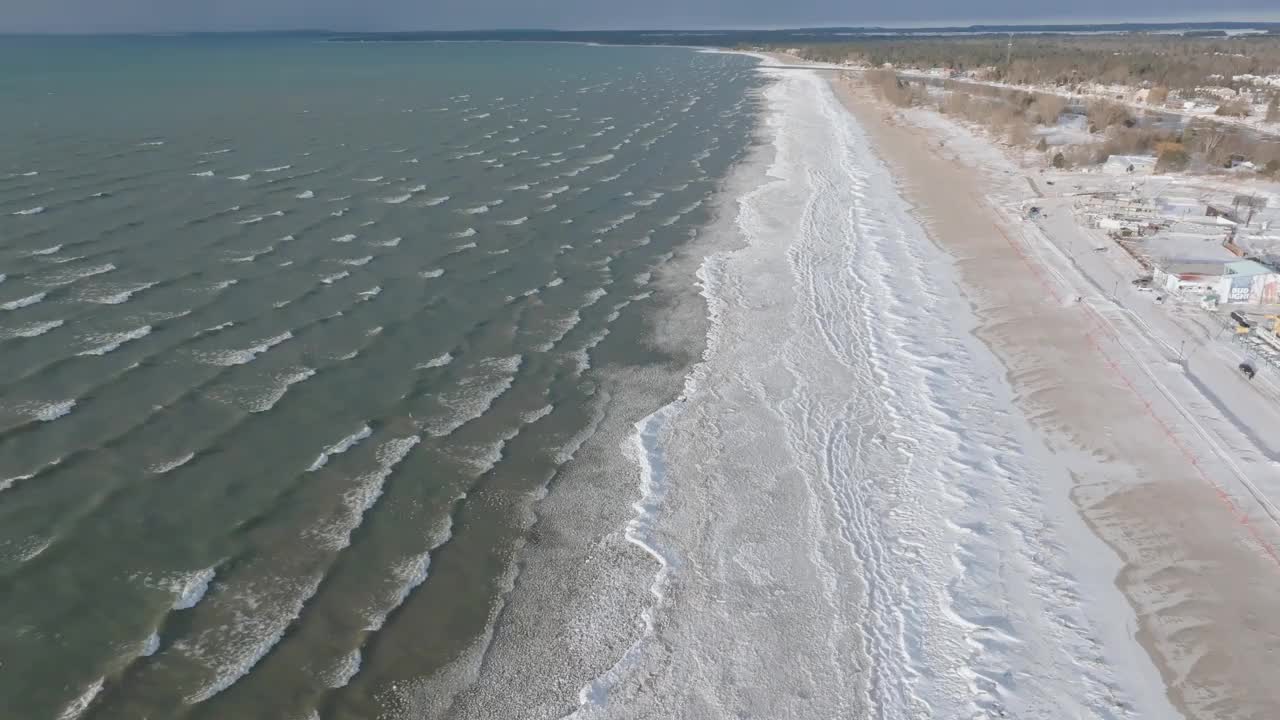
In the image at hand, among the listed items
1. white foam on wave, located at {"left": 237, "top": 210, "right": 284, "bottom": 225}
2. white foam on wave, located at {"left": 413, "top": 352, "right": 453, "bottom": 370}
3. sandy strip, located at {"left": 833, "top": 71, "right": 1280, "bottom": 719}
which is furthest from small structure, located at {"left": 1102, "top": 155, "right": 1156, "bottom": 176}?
white foam on wave, located at {"left": 237, "top": 210, "right": 284, "bottom": 225}

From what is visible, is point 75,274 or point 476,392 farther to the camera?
point 75,274

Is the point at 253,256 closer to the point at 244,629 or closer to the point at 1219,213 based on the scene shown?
the point at 244,629

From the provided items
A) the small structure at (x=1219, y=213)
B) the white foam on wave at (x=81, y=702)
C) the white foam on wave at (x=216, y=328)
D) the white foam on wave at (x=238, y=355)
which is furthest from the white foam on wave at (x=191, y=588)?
the small structure at (x=1219, y=213)

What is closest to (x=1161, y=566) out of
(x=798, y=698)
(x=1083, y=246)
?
(x=798, y=698)

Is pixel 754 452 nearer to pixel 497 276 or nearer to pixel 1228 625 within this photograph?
pixel 1228 625

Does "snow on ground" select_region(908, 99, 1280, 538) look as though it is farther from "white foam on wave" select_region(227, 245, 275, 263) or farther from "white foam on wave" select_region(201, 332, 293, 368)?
"white foam on wave" select_region(227, 245, 275, 263)

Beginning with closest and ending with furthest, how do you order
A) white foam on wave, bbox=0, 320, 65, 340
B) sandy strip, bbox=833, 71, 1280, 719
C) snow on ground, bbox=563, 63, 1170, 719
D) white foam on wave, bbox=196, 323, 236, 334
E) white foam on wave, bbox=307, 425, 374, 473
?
1. snow on ground, bbox=563, 63, 1170, 719
2. sandy strip, bbox=833, 71, 1280, 719
3. white foam on wave, bbox=307, 425, 374, 473
4. white foam on wave, bbox=0, 320, 65, 340
5. white foam on wave, bbox=196, 323, 236, 334

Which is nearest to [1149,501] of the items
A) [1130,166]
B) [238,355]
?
[238,355]
